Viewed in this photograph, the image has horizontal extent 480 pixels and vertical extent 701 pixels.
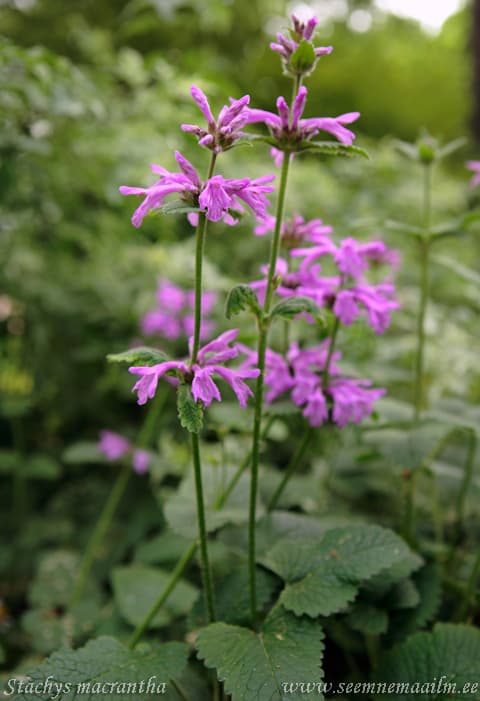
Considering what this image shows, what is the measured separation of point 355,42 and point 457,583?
207 inches

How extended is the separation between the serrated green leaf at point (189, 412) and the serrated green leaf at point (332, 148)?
38 centimetres

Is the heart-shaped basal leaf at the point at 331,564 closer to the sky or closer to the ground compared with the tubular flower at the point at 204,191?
closer to the ground

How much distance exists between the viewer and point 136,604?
1.29m

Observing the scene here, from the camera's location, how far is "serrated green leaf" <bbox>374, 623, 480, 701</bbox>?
35.6 inches

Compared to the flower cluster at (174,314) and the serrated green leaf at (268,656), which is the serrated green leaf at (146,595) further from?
the flower cluster at (174,314)

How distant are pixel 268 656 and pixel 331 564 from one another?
183 millimetres

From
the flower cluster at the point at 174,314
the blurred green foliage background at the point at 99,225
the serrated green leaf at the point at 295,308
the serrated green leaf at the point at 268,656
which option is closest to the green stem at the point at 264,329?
the serrated green leaf at the point at 295,308

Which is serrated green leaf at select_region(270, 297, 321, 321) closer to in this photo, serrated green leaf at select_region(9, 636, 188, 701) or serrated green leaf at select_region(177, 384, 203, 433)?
serrated green leaf at select_region(177, 384, 203, 433)

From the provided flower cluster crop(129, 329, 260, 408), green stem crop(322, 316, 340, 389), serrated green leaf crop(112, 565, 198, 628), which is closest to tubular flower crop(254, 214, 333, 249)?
green stem crop(322, 316, 340, 389)

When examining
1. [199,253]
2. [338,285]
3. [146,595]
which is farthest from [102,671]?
[338,285]

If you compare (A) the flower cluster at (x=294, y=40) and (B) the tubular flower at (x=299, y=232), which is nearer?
(A) the flower cluster at (x=294, y=40)

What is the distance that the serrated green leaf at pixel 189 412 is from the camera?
2.46 ft

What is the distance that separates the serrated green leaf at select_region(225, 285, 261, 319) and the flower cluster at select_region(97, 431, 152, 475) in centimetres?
92

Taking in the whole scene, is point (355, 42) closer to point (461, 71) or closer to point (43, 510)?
point (461, 71)
